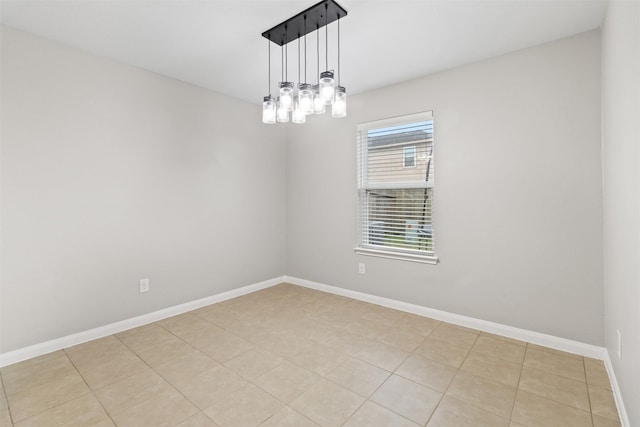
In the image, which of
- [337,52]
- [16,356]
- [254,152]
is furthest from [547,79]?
[16,356]

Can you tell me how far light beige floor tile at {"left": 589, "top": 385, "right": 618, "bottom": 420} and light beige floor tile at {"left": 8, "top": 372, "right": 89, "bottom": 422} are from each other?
302 centimetres

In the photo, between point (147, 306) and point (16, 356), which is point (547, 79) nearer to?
point (147, 306)

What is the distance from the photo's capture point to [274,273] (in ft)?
14.0

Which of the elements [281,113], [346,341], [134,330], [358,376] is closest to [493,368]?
[358,376]

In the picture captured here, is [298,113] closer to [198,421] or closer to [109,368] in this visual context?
[198,421]

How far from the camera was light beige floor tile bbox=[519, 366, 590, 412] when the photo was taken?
1.82 meters

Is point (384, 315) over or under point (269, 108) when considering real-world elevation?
under

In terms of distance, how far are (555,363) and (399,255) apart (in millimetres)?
1513

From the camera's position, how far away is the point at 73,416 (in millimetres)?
1690

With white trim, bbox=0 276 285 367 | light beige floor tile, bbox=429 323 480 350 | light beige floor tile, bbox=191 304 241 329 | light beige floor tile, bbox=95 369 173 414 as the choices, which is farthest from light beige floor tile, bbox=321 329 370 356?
white trim, bbox=0 276 285 367

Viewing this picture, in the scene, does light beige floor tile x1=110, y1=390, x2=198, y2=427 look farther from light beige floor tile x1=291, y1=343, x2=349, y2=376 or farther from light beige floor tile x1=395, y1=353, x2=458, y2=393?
light beige floor tile x1=395, y1=353, x2=458, y2=393

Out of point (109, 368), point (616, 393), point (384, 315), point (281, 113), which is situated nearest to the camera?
point (616, 393)

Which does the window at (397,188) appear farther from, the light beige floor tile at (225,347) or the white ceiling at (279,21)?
the light beige floor tile at (225,347)

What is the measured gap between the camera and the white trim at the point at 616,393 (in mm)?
1599
